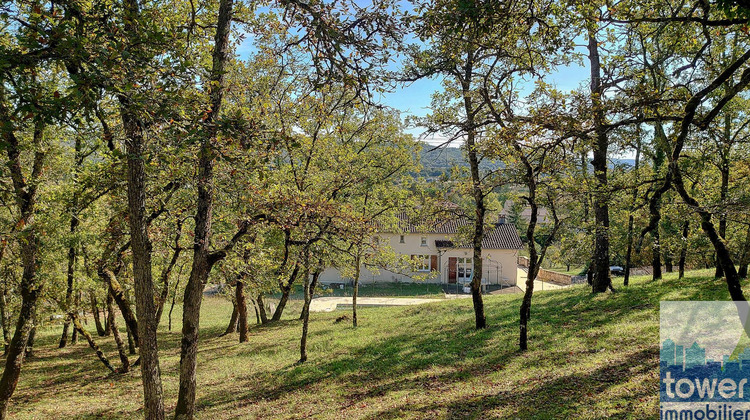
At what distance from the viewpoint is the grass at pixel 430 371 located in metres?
6.68

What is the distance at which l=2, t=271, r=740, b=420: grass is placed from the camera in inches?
263

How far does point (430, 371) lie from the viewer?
916 centimetres

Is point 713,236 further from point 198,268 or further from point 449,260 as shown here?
point 449,260

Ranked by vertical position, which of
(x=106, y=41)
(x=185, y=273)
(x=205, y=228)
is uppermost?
(x=106, y=41)

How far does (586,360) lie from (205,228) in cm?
769

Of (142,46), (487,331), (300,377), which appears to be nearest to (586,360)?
(487,331)

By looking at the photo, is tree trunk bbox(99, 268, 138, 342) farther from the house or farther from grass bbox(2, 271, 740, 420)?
the house

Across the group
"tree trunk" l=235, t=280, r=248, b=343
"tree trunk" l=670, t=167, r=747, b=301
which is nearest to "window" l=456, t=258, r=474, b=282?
"tree trunk" l=235, t=280, r=248, b=343

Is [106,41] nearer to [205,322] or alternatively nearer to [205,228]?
[205,228]

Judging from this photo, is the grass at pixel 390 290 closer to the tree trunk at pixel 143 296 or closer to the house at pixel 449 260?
the house at pixel 449 260

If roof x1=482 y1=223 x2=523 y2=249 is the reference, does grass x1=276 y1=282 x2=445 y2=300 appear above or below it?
below

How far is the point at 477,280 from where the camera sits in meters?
12.0

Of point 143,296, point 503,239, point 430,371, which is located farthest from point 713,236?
point 503,239

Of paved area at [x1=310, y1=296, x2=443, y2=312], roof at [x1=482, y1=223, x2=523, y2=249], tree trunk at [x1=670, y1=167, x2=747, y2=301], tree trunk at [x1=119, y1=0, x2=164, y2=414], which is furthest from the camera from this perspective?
roof at [x1=482, y1=223, x2=523, y2=249]
